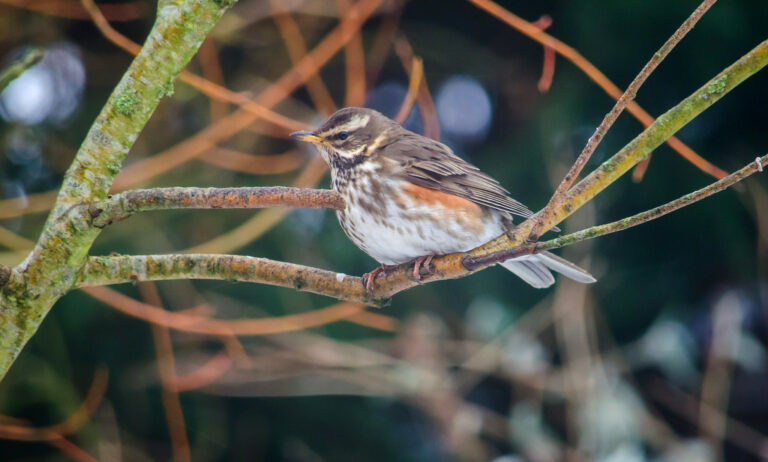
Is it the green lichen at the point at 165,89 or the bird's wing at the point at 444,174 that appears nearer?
the green lichen at the point at 165,89

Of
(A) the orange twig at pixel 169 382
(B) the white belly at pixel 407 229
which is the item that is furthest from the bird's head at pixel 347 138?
(A) the orange twig at pixel 169 382

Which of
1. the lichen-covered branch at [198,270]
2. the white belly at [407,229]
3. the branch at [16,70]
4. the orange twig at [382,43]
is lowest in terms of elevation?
the lichen-covered branch at [198,270]

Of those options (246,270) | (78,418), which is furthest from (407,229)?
(78,418)

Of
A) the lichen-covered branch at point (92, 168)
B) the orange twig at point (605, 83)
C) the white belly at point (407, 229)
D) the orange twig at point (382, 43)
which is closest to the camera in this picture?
the lichen-covered branch at point (92, 168)

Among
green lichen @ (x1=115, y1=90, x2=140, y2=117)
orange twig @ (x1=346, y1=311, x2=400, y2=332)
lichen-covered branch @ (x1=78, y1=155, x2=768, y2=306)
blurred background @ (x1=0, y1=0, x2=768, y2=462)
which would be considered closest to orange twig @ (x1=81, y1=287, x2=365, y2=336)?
blurred background @ (x1=0, y1=0, x2=768, y2=462)

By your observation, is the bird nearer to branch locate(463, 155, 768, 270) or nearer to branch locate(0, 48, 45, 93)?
branch locate(463, 155, 768, 270)

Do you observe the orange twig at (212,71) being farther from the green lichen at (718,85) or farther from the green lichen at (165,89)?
the green lichen at (718,85)

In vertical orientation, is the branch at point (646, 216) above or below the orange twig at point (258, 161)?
below

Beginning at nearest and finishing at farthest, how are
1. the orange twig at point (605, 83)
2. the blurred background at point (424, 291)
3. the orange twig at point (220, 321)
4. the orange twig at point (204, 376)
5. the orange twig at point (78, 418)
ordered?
the orange twig at point (605, 83) → the orange twig at point (220, 321) → the orange twig at point (78, 418) → the blurred background at point (424, 291) → the orange twig at point (204, 376)

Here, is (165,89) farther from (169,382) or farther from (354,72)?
(169,382)
